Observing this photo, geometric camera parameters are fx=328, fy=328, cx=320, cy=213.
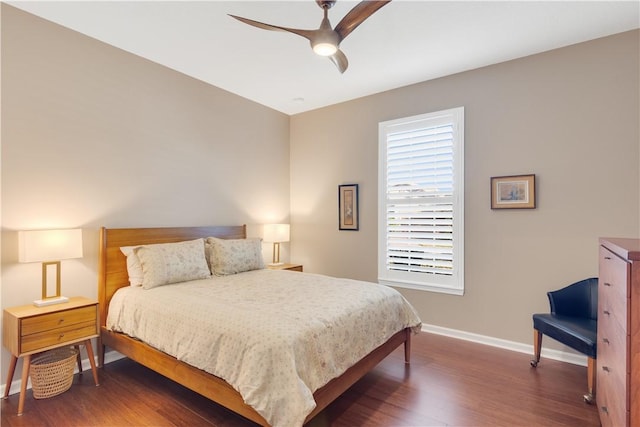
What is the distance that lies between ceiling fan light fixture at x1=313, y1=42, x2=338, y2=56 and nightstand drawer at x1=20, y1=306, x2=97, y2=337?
2564mm

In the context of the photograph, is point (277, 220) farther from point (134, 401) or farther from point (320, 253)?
point (134, 401)

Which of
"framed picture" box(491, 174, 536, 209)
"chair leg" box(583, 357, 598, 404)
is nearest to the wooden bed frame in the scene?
"chair leg" box(583, 357, 598, 404)

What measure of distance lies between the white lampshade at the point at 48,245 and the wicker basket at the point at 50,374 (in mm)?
785

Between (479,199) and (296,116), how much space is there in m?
2.90

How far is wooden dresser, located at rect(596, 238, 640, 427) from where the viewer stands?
1359 millimetres

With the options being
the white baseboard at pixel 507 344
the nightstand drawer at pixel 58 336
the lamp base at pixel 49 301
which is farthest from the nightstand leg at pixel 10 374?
the white baseboard at pixel 507 344

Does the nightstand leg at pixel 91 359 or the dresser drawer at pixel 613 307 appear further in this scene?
the nightstand leg at pixel 91 359

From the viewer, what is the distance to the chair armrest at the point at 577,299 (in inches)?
108

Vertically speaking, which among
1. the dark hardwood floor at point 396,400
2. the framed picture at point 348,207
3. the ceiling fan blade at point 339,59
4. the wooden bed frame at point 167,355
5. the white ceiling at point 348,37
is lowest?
the dark hardwood floor at point 396,400

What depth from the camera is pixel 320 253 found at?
187 inches

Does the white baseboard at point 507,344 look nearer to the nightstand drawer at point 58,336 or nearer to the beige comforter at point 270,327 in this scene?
the beige comforter at point 270,327

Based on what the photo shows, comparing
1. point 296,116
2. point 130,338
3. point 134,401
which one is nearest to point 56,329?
point 130,338

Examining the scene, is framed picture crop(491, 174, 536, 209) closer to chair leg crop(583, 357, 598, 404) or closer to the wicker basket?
chair leg crop(583, 357, 598, 404)

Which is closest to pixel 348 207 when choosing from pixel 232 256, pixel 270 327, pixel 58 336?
pixel 232 256
